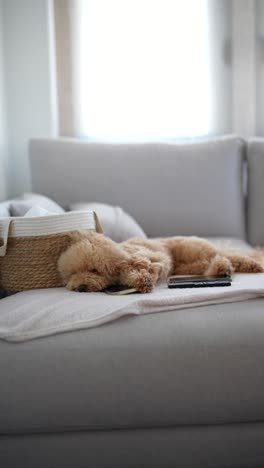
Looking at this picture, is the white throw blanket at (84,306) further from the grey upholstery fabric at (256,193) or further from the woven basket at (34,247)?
the grey upholstery fabric at (256,193)

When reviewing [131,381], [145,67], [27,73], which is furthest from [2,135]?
[131,381]

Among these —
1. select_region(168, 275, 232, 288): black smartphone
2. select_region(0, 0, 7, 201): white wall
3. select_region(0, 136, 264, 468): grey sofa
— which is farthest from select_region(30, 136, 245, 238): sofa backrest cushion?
select_region(0, 136, 264, 468): grey sofa

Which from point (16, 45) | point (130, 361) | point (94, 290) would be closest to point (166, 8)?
point (16, 45)

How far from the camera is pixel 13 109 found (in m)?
3.09

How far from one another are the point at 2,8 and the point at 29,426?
2294 millimetres

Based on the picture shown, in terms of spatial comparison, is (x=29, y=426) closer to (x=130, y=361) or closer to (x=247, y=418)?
(x=130, y=361)

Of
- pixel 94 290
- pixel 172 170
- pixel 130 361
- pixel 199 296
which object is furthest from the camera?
pixel 172 170

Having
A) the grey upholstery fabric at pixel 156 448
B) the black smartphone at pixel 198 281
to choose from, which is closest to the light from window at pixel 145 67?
the black smartphone at pixel 198 281

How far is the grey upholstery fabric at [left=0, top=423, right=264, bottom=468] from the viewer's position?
1.42 meters

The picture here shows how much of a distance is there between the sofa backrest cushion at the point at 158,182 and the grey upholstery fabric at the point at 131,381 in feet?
4.08

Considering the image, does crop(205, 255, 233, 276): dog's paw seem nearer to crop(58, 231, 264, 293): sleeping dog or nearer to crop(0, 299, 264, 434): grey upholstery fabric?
crop(58, 231, 264, 293): sleeping dog

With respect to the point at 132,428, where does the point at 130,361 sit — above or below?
above

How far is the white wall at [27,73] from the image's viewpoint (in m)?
3.04

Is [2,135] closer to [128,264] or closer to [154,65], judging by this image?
[154,65]
